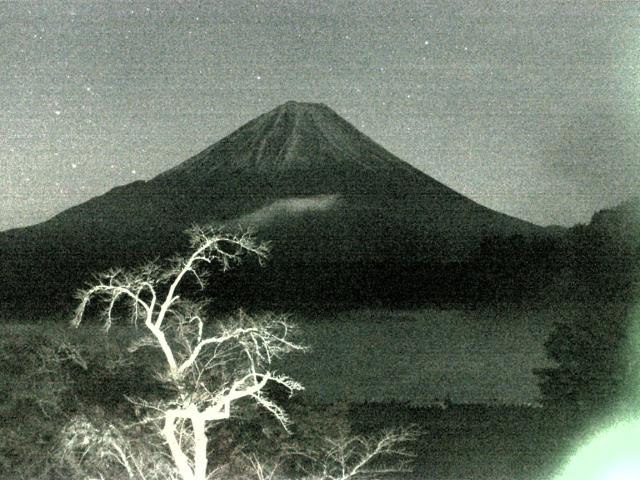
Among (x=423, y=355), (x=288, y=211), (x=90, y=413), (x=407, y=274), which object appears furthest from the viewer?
(x=288, y=211)

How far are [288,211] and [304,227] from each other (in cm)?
270

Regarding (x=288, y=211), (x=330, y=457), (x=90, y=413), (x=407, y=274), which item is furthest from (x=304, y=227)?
(x=90, y=413)

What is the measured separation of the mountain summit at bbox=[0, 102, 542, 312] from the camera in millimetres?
61625

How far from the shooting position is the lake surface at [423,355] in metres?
38.4

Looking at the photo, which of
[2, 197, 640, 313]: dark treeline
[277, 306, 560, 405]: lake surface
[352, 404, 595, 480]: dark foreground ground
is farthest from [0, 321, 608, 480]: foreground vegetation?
[277, 306, 560, 405]: lake surface

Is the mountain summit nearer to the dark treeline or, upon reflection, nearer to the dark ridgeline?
the dark ridgeline

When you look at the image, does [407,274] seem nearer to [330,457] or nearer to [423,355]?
[423,355]

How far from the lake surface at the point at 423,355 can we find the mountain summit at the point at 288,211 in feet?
23.1

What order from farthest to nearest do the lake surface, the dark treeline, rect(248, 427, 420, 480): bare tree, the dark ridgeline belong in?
the dark ridgeline
the lake surface
the dark treeline
rect(248, 427, 420, 480): bare tree

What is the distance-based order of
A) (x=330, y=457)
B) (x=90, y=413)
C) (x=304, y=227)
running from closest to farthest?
(x=90, y=413) → (x=330, y=457) → (x=304, y=227)

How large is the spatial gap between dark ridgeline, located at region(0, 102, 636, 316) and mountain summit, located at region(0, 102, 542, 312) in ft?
0.46

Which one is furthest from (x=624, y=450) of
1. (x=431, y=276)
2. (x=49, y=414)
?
(x=431, y=276)

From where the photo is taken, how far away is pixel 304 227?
211 feet

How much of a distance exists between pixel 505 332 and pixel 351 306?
11.2m
